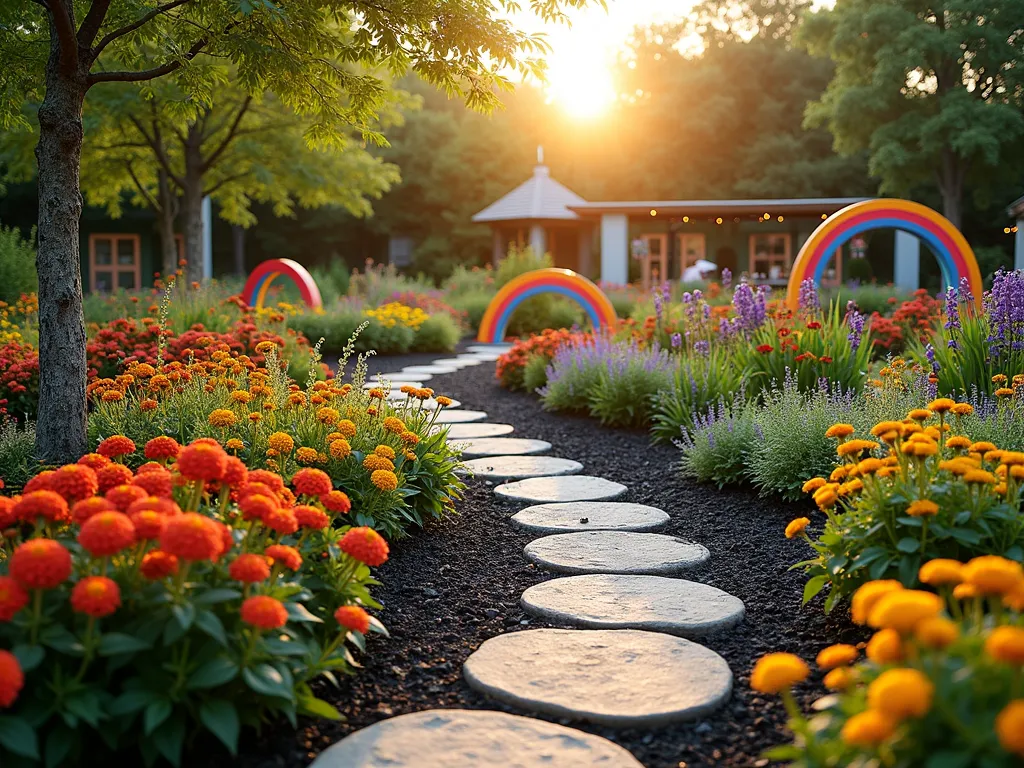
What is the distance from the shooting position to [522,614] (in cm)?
300

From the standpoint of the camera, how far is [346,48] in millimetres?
4129

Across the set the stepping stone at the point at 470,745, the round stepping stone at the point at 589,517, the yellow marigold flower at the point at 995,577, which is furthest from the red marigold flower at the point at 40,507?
the round stepping stone at the point at 589,517

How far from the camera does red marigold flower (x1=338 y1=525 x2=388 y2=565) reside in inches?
82.0

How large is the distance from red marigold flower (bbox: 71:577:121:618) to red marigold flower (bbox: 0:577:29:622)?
10cm

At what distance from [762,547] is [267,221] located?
3146cm

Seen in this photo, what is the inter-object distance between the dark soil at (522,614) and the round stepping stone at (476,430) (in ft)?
3.48

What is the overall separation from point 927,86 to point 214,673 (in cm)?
2707

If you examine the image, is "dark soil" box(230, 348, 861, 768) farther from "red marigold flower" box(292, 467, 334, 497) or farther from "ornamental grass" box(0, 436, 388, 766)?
"red marigold flower" box(292, 467, 334, 497)

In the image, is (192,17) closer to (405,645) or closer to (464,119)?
(405,645)

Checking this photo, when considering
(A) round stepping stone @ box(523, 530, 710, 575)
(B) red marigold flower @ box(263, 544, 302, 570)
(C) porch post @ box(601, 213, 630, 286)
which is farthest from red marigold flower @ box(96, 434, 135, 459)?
(C) porch post @ box(601, 213, 630, 286)

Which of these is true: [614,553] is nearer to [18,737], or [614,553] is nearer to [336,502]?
[336,502]

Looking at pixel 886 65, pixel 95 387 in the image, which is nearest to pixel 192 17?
pixel 95 387

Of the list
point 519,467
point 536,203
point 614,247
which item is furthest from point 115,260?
point 519,467

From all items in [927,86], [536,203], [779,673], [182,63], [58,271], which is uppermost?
[927,86]
